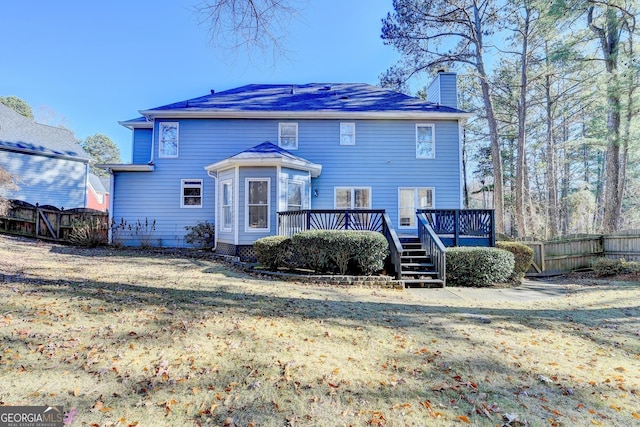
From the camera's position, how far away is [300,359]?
3211 mm

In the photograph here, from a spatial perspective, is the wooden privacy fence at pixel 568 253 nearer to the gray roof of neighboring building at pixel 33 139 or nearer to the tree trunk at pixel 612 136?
the tree trunk at pixel 612 136

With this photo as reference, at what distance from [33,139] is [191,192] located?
41.2ft

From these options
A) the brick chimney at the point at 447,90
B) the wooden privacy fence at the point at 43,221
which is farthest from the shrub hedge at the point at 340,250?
the wooden privacy fence at the point at 43,221

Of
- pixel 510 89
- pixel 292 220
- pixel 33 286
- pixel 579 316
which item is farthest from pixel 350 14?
pixel 510 89

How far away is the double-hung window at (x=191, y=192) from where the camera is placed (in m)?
12.9

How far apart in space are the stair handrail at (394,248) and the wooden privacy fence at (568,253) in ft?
19.6

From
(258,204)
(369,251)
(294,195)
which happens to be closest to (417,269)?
(369,251)

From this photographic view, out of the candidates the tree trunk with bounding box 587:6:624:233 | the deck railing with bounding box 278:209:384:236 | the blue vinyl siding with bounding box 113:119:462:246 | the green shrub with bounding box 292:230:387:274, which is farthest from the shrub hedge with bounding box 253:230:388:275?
the tree trunk with bounding box 587:6:624:233

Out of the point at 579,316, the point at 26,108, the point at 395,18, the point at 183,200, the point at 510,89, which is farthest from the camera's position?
the point at 26,108

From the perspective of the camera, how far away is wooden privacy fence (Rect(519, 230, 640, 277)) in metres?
11.3

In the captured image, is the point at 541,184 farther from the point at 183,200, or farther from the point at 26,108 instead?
the point at 26,108

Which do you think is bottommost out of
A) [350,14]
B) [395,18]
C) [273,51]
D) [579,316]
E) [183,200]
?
[579,316]

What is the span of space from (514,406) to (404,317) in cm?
220

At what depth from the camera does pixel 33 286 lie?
4973 millimetres
